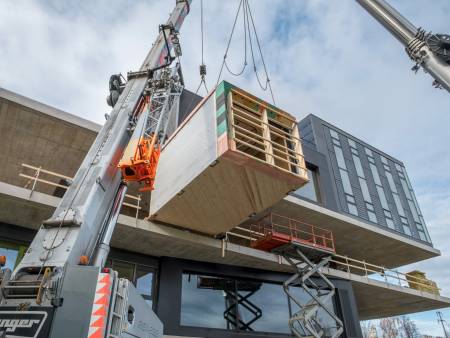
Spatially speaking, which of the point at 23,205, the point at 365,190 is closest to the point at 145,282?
the point at 23,205


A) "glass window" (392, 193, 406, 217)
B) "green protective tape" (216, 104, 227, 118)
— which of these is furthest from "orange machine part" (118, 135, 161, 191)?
"glass window" (392, 193, 406, 217)

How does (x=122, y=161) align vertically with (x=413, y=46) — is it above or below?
below

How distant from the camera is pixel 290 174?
9.79 meters

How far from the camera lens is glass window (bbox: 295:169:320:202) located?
19531mm

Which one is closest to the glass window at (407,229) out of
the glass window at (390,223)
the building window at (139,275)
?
the glass window at (390,223)

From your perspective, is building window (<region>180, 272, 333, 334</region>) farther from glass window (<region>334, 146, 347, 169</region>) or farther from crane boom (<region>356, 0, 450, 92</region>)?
glass window (<region>334, 146, 347, 169</region>)

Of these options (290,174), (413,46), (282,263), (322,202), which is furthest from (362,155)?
(290,174)

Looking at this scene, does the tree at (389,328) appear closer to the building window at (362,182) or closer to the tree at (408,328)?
the tree at (408,328)

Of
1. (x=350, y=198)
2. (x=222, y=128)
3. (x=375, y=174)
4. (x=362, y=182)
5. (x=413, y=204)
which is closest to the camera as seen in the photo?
(x=222, y=128)

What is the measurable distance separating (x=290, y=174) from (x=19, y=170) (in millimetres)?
13599

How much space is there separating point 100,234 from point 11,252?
6729 mm

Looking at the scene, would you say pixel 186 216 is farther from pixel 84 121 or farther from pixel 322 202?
pixel 322 202

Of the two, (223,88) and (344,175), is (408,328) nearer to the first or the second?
(344,175)

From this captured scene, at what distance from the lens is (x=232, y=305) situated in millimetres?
14359
